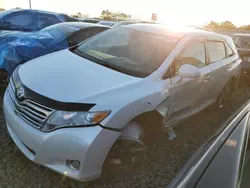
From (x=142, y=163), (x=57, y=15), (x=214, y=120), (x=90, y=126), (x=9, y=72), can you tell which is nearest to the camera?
(x=90, y=126)

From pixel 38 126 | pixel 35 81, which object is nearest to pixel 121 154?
pixel 38 126

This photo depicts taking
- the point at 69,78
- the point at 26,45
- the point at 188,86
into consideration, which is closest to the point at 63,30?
the point at 26,45

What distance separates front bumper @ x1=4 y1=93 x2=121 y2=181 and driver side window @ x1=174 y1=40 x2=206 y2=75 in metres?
1.40

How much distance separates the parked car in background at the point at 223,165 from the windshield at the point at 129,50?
4.33ft

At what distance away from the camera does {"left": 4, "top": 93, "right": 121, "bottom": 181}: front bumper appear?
216 centimetres

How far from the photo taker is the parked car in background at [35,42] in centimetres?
402

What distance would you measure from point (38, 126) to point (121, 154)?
0.84 metres

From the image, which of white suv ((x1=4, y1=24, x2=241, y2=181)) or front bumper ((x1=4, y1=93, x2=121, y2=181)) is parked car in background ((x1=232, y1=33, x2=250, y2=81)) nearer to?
white suv ((x1=4, y1=24, x2=241, y2=181))

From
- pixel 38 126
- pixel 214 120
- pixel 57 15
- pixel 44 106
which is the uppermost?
pixel 57 15

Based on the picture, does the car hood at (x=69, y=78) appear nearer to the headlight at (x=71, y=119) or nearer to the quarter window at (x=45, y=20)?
the headlight at (x=71, y=119)

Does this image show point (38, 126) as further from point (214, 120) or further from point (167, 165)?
point (214, 120)

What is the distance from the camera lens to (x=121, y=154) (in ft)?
8.37

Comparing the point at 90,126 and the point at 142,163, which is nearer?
the point at 90,126

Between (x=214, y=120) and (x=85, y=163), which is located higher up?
(x=85, y=163)
